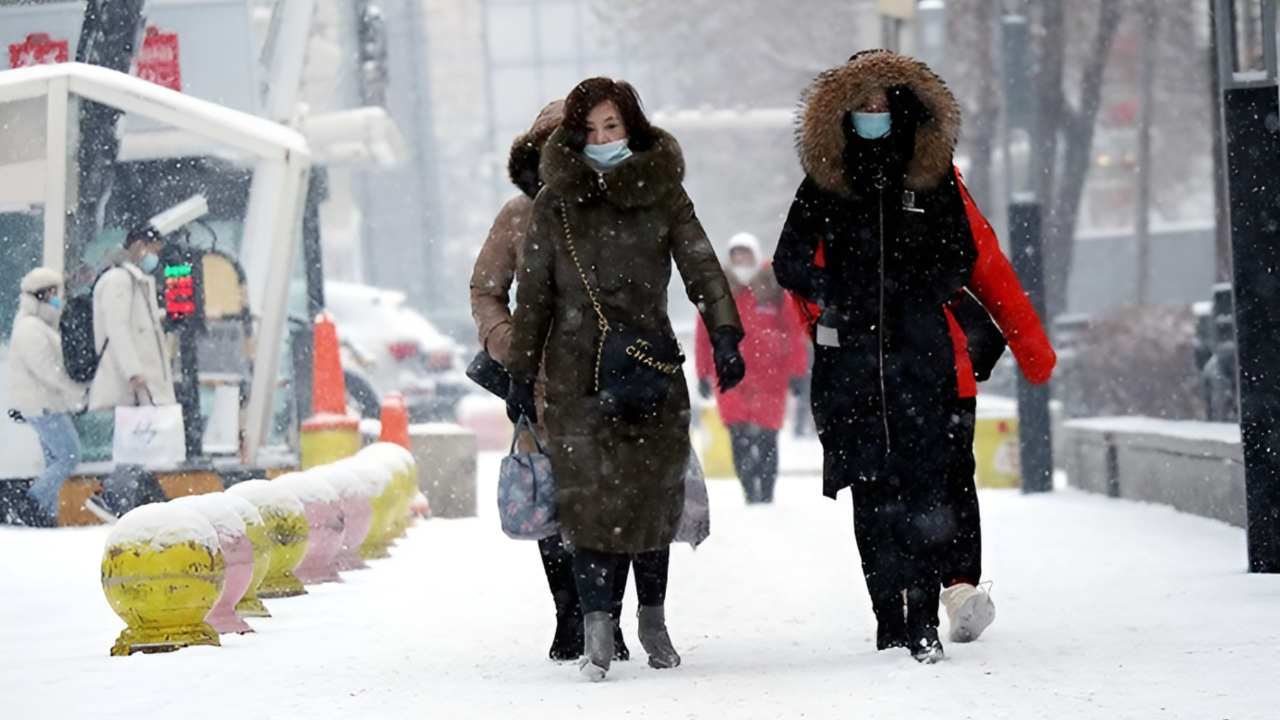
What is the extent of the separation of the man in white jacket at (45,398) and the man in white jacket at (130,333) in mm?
220

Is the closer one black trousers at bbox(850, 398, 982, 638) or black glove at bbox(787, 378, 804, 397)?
black trousers at bbox(850, 398, 982, 638)

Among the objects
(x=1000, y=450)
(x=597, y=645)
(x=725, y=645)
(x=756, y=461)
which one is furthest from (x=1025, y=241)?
(x=597, y=645)

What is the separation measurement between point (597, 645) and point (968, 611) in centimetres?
129

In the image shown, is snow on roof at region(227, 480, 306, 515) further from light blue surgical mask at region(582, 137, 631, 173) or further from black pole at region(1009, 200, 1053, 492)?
black pole at region(1009, 200, 1053, 492)

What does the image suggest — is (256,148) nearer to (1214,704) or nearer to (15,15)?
(15,15)

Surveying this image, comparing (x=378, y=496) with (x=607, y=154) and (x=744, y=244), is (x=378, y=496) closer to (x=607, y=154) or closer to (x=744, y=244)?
(x=744, y=244)

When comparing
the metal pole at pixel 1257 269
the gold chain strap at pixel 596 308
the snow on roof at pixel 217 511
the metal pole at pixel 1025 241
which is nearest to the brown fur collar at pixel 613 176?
the gold chain strap at pixel 596 308

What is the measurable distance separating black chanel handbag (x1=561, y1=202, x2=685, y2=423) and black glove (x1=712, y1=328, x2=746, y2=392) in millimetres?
185

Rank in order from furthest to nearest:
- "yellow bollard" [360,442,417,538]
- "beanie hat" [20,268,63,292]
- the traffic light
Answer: the traffic light, "beanie hat" [20,268,63,292], "yellow bollard" [360,442,417,538]

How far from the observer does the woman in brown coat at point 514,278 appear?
23.2 feet

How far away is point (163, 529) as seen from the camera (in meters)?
7.58

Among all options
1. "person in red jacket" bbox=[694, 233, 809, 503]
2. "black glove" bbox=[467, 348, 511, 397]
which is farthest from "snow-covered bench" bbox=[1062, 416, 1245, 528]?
"black glove" bbox=[467, 348, 511, 397]

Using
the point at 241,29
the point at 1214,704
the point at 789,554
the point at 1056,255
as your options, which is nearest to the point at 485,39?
the point at 1056,255

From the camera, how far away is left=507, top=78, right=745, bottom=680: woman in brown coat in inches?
261
